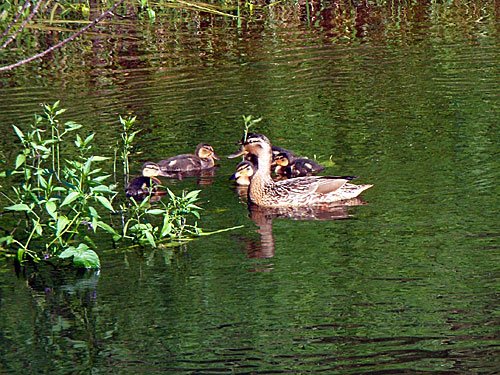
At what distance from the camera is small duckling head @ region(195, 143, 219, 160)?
9141mm

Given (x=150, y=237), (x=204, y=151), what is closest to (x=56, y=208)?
(x=150, y=237)

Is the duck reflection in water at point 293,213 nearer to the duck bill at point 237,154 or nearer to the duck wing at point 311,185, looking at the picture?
the duck wing at point 311,185

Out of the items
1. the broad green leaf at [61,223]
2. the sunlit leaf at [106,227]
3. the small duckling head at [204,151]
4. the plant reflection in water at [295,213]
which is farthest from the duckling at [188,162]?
the broad green leaf at [61,223]

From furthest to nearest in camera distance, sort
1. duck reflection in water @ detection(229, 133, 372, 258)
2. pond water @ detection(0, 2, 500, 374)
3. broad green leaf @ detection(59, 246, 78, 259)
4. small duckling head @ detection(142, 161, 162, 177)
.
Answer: small duckling head @ detection(142, 161, 162, 177) < duck reflection in water @ detection(229, 133, 372, 258) < broad green leaf @ detection(59, 246, 78, 259) < pond water @ detection(0, 2, 500, 374)

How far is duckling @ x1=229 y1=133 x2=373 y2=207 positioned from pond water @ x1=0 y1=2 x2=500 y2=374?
156mm

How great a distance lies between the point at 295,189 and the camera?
27.4 feet

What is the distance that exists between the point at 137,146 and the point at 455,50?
4.62 metres

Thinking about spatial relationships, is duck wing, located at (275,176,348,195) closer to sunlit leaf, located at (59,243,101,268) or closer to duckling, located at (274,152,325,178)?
duckling, located at (274,152,325,178)

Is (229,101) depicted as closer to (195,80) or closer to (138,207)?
(195,80)

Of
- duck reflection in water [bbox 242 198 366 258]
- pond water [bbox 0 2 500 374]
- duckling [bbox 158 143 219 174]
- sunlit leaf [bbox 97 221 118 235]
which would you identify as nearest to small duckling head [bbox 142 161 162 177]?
duckling [bbox 158 143 219 174]

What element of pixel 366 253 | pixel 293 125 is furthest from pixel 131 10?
pixel 366 253

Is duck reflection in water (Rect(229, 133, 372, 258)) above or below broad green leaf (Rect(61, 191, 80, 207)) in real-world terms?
below

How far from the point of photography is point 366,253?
6.78m

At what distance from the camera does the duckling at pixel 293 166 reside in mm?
8906
